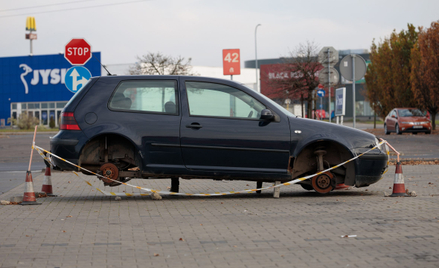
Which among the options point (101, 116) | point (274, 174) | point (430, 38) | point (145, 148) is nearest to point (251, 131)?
point (274, 174)

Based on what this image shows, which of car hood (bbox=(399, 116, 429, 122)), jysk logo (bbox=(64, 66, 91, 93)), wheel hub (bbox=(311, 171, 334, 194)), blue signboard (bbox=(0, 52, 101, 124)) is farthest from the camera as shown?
blue signboard (bbox=(0, 52, 101, 124))

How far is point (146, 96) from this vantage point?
8.30 meters

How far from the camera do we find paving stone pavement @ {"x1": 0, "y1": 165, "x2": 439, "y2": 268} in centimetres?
477

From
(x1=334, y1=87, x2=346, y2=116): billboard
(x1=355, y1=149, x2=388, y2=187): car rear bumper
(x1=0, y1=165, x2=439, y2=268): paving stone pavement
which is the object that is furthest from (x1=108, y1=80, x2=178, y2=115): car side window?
(x1=334, y1=87, x2=346, y2=116): billboard

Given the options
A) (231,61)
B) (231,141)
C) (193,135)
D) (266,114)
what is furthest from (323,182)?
(231,61)

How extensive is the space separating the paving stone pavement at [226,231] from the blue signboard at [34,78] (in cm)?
6096

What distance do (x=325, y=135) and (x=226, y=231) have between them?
9.29 feet

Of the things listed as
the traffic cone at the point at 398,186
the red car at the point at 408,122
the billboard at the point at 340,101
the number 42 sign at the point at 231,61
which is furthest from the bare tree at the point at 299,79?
the traffic cone at the point at 398,186

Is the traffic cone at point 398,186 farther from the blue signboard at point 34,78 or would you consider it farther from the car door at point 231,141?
the blue signboard at point 34,78

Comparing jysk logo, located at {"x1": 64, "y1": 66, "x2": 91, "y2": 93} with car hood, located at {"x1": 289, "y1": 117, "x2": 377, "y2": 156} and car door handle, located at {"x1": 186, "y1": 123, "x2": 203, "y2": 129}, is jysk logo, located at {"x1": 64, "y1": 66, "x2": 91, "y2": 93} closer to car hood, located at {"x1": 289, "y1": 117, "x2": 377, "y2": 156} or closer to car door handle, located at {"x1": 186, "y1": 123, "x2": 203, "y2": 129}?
car door handle, located at {"x1": 186, "y1": 123, "x2": 203, "y2": 129}

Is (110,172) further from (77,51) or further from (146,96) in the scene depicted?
(77,51)

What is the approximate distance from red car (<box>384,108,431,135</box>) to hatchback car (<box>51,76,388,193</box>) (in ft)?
82.8

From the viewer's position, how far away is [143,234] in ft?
19.2

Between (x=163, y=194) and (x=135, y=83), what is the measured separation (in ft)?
6.47
